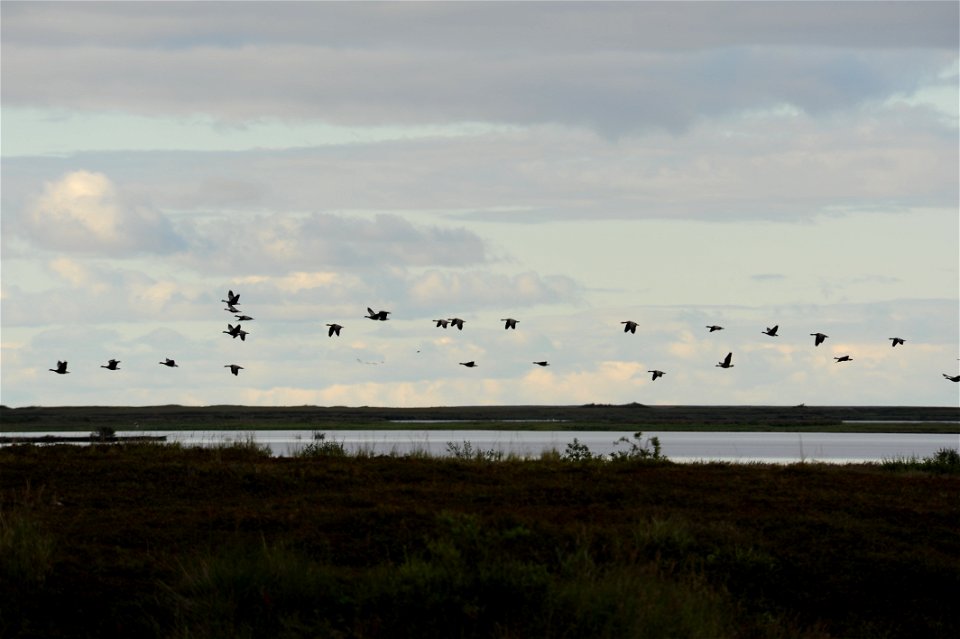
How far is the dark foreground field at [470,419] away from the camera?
3920 inches

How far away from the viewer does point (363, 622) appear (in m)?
14.6

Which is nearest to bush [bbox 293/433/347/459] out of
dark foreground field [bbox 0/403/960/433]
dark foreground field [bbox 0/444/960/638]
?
dark foreground field [bbox 0/444/960/638]

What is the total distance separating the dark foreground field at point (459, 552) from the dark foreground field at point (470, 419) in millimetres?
67757

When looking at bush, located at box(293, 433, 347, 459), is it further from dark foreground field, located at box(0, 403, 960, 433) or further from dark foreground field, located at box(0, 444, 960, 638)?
dark foreground field, located at box(0, 403, 960, 433)

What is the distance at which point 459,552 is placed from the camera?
51.2 ft

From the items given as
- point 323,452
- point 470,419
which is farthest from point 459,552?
point 470,419

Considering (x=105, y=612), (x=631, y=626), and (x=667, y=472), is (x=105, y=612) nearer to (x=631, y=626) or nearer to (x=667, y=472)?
(x=631, y=626)

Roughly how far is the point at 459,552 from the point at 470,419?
4138 inches

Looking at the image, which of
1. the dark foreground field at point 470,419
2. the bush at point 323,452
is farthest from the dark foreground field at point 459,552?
the dark foreground field at point 470,419

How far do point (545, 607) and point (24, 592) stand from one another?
19.9ft

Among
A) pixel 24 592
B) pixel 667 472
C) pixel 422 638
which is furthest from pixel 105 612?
pixel 667 472

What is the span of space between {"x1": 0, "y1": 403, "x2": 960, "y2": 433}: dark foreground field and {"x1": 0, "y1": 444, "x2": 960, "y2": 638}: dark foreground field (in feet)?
222

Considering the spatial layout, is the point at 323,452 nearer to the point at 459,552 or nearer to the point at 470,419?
the point at 459,552

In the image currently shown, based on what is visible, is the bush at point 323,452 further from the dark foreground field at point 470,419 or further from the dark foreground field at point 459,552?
the dark foreground field at point 470,419
